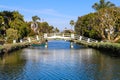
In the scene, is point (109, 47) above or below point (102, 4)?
below

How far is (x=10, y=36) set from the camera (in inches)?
3093

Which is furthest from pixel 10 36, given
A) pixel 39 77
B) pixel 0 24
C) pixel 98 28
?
pixel 39 77

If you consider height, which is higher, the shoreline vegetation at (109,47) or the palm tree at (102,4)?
the palm tree at (102,4)

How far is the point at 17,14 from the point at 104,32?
945 inches

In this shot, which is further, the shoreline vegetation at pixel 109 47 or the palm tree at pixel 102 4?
the palm tree at pixel 102 4

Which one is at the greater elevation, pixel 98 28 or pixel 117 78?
pixel 98 28

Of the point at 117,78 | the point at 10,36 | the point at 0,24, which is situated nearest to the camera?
the point at 117,78

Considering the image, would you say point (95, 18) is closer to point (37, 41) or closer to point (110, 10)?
point (110, 10)

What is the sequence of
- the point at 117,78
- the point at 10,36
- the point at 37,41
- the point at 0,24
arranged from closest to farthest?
1. the point at 117,78
2. the point at 10,36
3. the point at 0,24
4. the point at 37,41

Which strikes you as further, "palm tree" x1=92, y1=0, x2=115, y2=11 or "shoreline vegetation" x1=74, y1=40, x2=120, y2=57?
"palm tree" x1=92, y1=0, x2=115, y2=11

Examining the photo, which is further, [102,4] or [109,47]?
[102,4]

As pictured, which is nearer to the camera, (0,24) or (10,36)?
(10,36)

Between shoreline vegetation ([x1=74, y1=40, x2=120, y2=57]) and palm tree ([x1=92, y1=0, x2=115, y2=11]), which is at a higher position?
palm tree ([x1=92, y1=0, x2=115, y2=11])

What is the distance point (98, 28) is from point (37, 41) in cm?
1689
